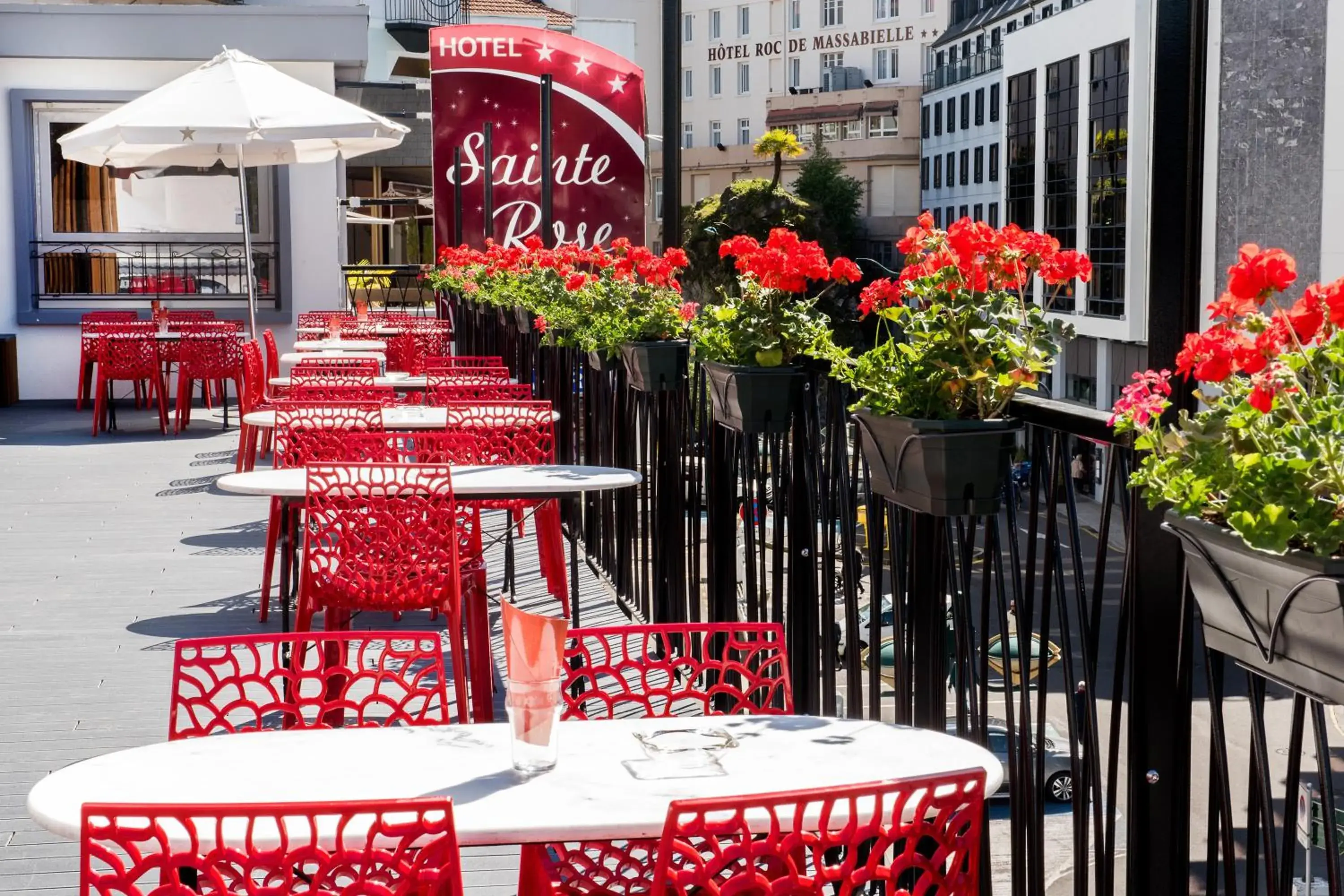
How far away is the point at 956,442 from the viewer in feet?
7.72

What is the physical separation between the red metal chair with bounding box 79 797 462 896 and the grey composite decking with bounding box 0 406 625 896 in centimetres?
48

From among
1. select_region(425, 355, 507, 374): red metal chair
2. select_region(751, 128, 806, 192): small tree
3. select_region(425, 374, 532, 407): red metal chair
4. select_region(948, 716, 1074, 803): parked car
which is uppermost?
select_region(751, 128, 806, 192): small tree

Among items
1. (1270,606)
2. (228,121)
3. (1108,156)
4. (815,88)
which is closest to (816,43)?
(815,88)

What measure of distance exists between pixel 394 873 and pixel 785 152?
3404 inches

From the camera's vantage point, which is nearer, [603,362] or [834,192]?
[603,362]

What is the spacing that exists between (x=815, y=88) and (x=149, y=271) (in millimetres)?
78447

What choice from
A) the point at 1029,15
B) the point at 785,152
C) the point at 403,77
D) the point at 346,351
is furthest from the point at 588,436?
the point at 785,152

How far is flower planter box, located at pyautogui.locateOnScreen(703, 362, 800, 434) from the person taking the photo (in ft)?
11.8

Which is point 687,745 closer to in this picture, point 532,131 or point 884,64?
point 532,131

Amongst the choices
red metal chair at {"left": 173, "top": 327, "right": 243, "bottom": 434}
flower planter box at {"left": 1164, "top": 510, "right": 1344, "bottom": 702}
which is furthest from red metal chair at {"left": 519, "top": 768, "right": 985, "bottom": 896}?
red metal chair at {"left": 173, "top": 327, "right": 243, "bottom": 434}

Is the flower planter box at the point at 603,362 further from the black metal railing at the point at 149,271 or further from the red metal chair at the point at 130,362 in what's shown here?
the black metal railing at the point at 149,271

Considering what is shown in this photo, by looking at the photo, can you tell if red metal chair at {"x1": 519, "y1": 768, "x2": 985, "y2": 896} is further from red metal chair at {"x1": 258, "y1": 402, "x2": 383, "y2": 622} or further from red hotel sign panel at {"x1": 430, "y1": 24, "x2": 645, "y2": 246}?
red hotel sign panel at {"x1": 430, "y1": 24, "x2": 645, "y2": 246}

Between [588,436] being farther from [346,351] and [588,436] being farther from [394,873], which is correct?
[394,873]

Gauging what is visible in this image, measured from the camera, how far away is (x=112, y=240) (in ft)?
51.1
